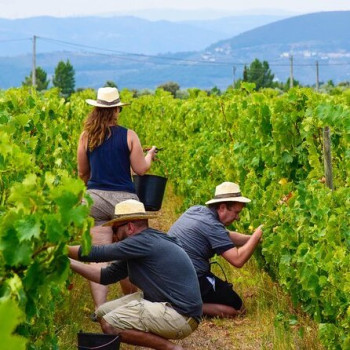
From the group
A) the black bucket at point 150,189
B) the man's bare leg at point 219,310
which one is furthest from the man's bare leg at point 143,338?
the black bucket at point 150,189

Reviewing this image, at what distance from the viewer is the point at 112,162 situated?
7.37 meters

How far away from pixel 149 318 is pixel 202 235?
4.03 feet

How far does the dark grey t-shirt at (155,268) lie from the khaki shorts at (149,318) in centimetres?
6

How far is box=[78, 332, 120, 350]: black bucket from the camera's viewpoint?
5.89 meters

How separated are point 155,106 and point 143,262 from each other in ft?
50.4

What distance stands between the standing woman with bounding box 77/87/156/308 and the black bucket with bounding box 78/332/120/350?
56.5 inches

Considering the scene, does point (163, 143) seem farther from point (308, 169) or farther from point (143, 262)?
point (143, 262)

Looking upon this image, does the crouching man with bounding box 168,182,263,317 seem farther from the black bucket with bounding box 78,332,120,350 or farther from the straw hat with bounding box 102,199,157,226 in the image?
the black bucket with bounding box 78,332,120,350

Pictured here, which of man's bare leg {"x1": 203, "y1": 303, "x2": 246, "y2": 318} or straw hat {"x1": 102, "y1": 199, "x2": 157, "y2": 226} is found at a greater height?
straw hat {"x1": 102, "y1": 199, "x2": 157, "y2": 226}

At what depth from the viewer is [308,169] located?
767 cm

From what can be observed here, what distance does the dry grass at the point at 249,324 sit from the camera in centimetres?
697

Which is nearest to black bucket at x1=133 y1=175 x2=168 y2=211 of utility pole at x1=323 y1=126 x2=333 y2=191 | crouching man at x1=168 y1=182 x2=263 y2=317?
crouching man at x1=168 y1=182 x2=263 y2=317

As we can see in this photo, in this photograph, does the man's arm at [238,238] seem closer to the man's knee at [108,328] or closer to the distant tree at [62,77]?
the man's knee at [108,328]

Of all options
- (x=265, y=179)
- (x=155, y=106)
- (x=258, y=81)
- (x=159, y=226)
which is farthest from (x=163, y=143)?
(x=258, y=81)
